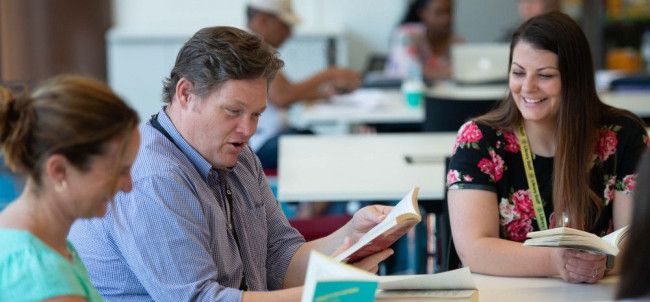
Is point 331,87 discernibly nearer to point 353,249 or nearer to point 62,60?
point 62,60

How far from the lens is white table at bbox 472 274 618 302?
7.01 ft

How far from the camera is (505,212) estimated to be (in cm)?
253

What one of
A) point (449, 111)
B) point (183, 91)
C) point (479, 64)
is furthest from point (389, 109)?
point (183, 91)

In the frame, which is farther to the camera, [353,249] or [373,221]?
[373,221]

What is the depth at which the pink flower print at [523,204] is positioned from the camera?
99.9 inches

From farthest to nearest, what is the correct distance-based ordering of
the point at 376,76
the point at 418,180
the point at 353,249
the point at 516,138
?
the point at 376,76, the point at 418,180, the point at 516,138, the point at 353,249

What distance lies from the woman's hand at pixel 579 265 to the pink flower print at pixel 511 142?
1.25 ft

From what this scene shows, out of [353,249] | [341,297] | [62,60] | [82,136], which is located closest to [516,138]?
[353,249]

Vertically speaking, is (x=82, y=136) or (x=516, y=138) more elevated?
(x=82, y=136)

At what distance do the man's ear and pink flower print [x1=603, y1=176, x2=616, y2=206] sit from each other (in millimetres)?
1066

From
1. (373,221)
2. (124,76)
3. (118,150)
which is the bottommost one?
(124,76)

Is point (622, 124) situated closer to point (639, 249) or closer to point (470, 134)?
point (470, 134)

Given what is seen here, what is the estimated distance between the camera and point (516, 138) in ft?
8.50

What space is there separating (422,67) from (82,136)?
194 inches
